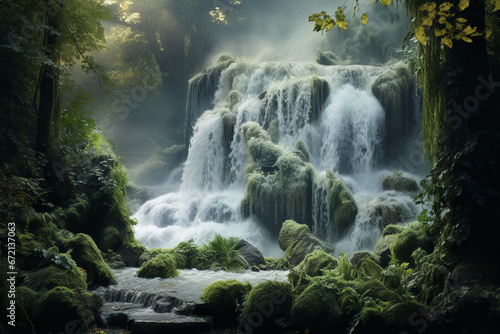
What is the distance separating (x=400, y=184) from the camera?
46.1 ft

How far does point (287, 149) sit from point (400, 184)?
4.73 metres

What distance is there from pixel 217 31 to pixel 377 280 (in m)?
30.5

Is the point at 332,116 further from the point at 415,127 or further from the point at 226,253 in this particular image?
the point at 226,253

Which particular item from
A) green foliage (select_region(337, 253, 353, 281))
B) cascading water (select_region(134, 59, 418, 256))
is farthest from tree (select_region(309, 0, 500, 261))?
cascading water (select_region(134, 59, 418, 256))

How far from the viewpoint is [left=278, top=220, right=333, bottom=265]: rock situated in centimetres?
1083

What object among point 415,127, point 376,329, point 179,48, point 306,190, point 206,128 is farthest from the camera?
point 179,48

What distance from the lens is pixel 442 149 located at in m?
5.19

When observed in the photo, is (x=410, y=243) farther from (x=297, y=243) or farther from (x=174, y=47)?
(x=174, y=47)

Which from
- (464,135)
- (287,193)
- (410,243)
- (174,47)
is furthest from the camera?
(174,47)

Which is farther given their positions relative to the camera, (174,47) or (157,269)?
(174,47)

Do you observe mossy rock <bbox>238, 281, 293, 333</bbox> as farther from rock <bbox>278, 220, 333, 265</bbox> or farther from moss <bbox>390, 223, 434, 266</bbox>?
rock <bbox>278, 220, 333, 265</bbox>

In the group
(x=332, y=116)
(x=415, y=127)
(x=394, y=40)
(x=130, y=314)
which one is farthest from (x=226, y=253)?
(x=394, y=40)

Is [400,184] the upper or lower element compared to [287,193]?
upper

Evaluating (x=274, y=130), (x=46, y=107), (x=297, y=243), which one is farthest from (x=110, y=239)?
(x=274, y=130)
